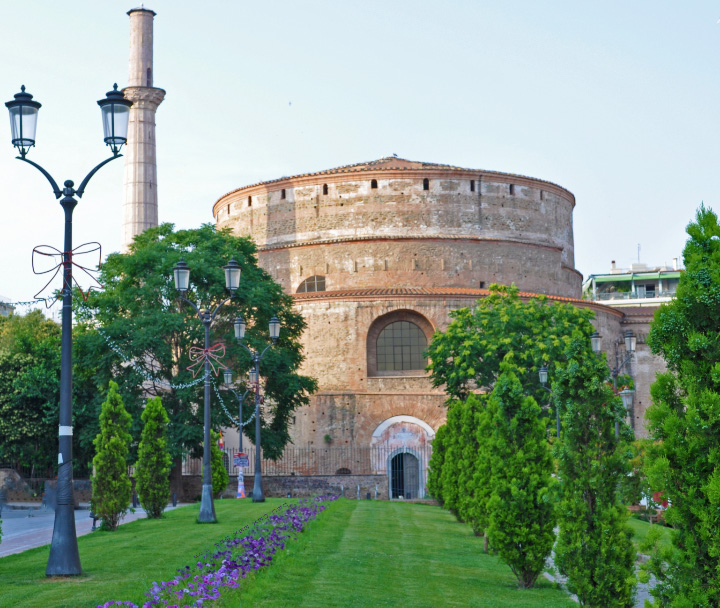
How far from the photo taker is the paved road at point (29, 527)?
637 inches

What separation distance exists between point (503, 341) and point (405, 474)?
8201mm

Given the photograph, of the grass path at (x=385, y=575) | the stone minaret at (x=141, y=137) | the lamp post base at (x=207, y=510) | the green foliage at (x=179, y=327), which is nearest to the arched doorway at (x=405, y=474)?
the green foliage at (x=179, y=327)

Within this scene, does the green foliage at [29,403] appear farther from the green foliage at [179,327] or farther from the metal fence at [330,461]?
the metal fence at [330,461]

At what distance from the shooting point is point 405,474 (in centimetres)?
3778

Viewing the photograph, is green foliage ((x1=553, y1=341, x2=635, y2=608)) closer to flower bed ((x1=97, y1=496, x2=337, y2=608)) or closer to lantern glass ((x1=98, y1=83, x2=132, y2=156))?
flower bed ((x1=97, y1=496, x2=337, y2=608))

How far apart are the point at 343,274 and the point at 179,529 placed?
25905mm

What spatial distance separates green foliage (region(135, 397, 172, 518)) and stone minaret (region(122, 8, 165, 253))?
1004 inches

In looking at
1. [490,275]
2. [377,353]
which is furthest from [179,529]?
[490,275]

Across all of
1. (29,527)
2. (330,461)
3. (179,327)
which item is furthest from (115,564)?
(330,461)

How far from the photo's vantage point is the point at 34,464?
36.0 meters

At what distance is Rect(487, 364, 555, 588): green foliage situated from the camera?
11.7 metres

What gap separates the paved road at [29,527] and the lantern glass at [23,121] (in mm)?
6307

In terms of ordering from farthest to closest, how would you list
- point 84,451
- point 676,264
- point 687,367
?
point 676,264
point 84,451
point 687,367

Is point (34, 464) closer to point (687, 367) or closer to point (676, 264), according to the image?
point (687, 367)
